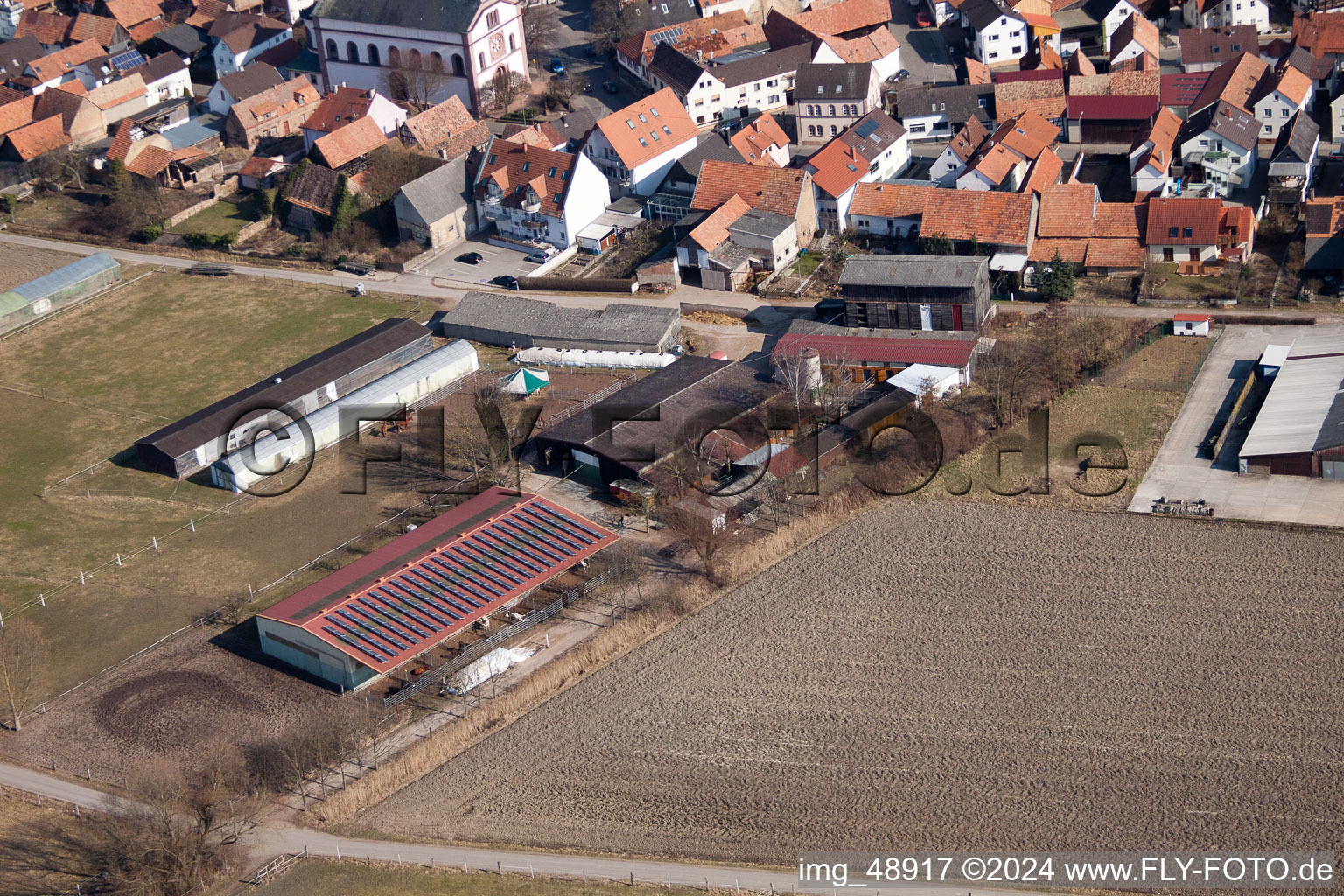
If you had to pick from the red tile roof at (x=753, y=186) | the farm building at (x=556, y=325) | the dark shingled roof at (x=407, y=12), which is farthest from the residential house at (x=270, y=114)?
the red tile roof at (x=753, y=186)

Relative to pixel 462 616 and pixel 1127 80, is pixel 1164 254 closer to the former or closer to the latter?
pixel 1127 80

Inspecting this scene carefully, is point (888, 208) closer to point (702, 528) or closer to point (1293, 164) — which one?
point (1293, 164)

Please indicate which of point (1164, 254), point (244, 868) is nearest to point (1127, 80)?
point (1164, 254)

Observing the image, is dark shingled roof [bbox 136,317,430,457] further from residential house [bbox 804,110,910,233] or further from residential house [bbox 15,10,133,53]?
residential house [bbox 15,10,133,53]

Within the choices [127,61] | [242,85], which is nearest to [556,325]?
[242,85]

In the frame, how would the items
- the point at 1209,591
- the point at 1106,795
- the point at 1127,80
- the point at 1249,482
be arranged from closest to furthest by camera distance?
the point at 1106,795 < the point at 1209,591 < the point at 1249,482 < the point at 1127,80

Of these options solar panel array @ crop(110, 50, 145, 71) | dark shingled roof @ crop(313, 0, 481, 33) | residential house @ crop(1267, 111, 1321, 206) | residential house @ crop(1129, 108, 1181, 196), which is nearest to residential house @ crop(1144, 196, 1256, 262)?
residential house @ crop(1267, 111, 1321, 206)
